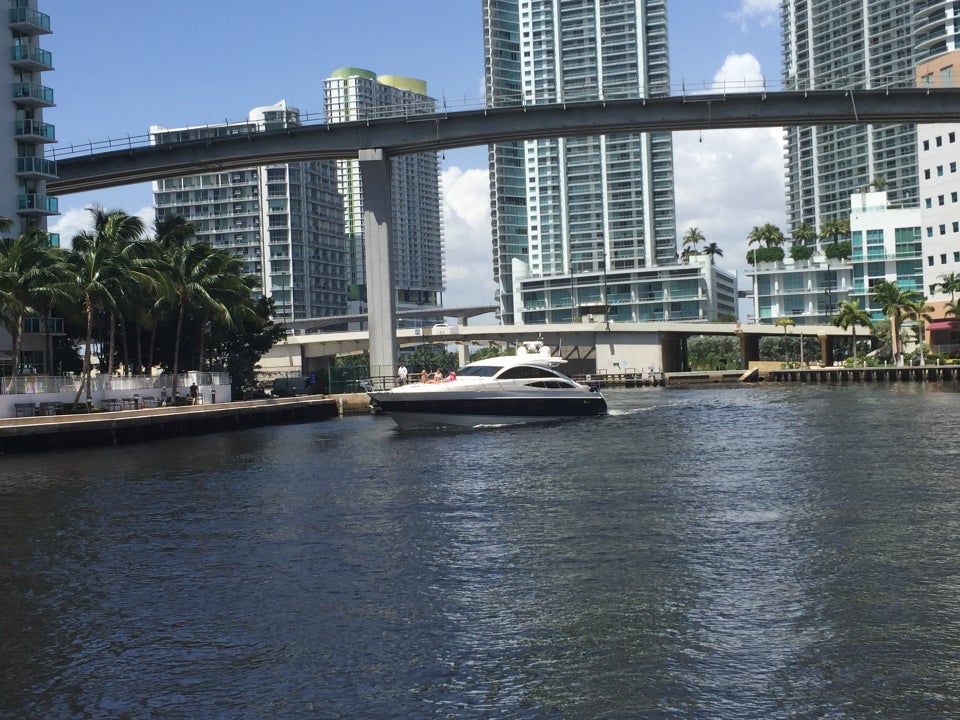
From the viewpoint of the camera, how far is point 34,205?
7925 centimetres

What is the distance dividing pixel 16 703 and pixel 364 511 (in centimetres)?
1383

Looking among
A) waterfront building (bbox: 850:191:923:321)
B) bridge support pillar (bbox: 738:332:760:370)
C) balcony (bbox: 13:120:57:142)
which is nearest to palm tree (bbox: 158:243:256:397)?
balcony (bbox: 13:120:57:142)

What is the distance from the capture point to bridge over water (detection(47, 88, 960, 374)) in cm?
6881

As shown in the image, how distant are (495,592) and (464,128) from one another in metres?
56.1

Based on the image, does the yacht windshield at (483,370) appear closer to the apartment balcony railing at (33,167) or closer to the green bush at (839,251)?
the apartment balcony railing at (33,167)

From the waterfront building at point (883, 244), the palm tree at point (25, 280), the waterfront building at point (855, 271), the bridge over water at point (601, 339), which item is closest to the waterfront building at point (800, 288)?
the waterfront building at point (855, 271)

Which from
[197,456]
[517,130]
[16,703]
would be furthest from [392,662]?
[517,130]

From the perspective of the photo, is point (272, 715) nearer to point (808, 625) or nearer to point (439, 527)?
point (808, 625)

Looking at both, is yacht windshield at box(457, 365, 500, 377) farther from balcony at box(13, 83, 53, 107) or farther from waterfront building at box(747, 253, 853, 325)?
waterfront building at box(747, 253, 853, 325)

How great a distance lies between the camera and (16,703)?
12.7 m

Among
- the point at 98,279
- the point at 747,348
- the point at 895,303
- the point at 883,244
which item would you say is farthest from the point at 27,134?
the point at 883,244

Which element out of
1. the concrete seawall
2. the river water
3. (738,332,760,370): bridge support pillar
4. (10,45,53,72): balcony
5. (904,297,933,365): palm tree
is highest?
(10,45,53,72): balcony

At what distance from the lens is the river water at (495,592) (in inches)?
495

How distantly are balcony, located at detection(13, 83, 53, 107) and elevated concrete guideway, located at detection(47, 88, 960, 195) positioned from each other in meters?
14.3
